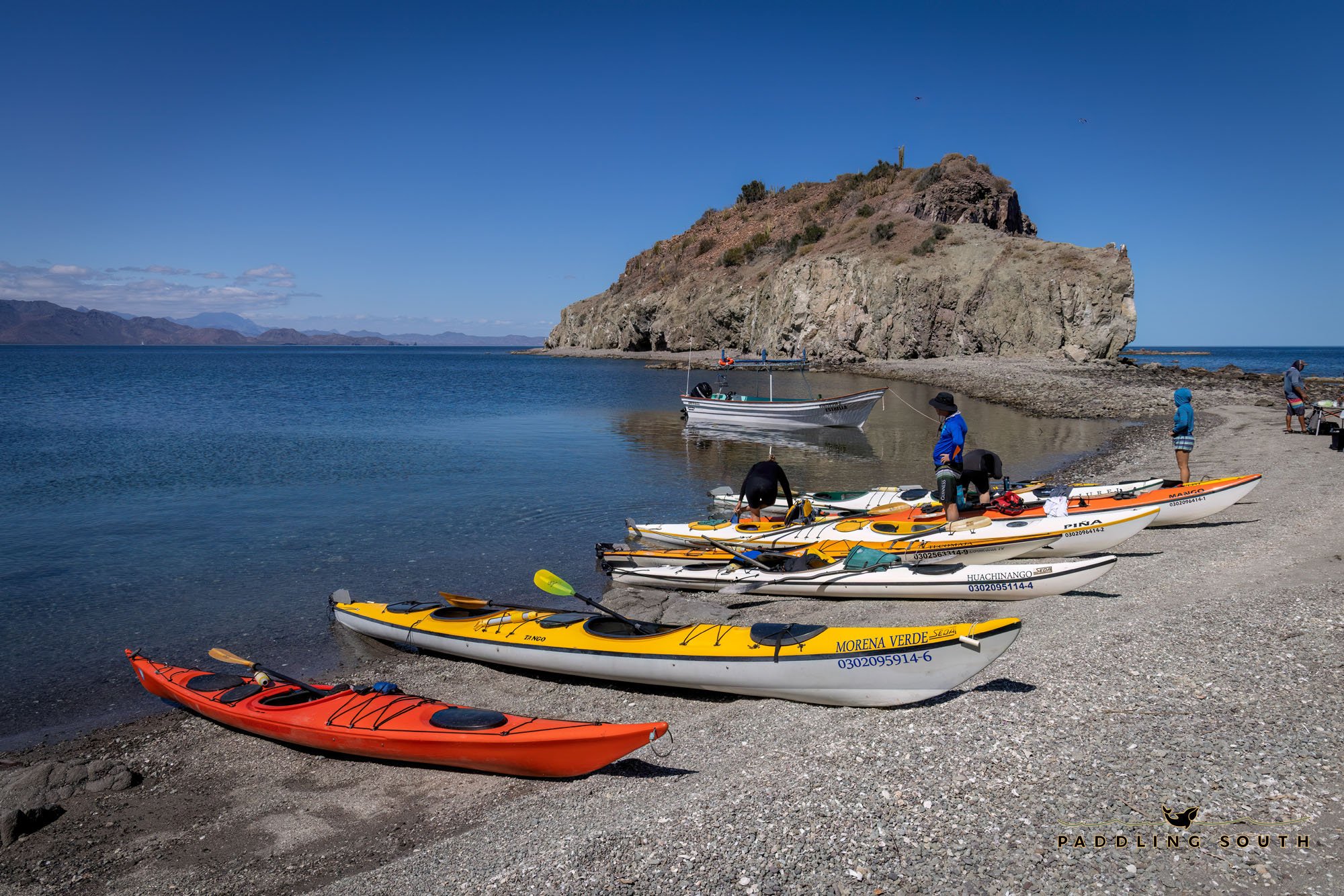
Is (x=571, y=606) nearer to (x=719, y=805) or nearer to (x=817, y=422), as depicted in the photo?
(x=719, y=805)

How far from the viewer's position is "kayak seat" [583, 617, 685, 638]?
7.66 m

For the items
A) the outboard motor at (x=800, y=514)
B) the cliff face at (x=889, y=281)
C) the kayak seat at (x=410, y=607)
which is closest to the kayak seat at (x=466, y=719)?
the kayak seat at (x=410, y=607)

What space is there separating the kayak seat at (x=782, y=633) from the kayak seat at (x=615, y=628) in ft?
2.91

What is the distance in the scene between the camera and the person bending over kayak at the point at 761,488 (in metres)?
12.0

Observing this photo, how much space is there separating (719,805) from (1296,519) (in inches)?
435

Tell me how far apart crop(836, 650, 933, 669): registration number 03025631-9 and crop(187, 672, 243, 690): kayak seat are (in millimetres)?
5936

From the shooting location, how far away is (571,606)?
11.4 meters

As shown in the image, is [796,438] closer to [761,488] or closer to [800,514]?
[800,514]

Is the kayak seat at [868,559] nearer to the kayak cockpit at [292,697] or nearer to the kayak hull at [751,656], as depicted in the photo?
the kayak hull at [751,656]

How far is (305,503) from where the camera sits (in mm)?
17688

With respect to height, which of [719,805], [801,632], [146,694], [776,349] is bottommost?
[146,694]

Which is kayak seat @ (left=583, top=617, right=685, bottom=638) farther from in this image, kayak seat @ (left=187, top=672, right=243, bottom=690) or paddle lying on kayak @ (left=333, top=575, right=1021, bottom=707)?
kayak seat @ (left=187, top=672, right=243, bottom=690)

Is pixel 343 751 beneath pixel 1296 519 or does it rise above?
beneath

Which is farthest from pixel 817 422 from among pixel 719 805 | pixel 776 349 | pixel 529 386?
pixel 776 349
